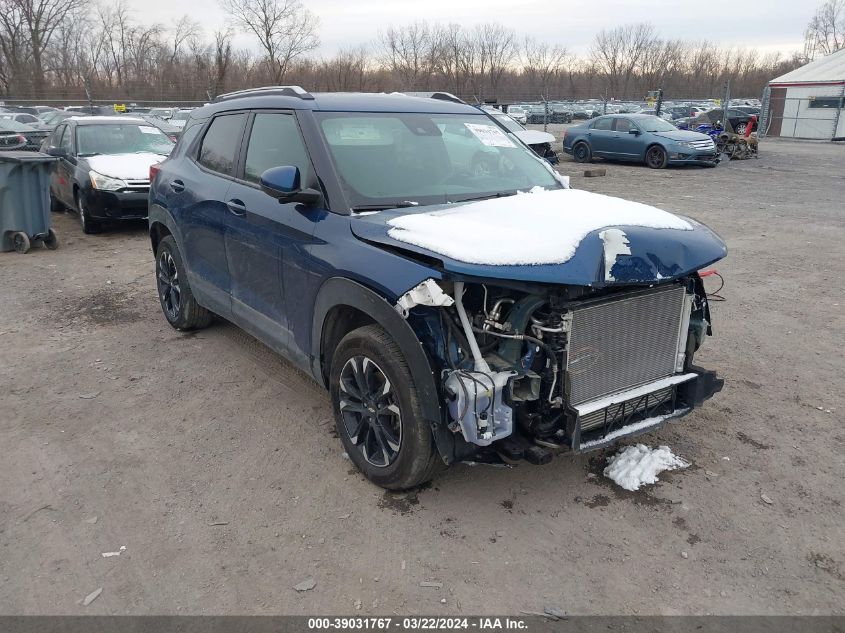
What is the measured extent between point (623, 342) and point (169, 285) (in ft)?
13.6

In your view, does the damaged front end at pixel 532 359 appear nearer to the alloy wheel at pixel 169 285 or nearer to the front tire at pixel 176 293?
the front tire at pixel 176 293

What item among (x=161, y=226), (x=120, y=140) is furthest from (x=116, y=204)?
(x=161, y=226)

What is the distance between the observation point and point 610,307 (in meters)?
3.12

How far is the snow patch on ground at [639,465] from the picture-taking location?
3.50m

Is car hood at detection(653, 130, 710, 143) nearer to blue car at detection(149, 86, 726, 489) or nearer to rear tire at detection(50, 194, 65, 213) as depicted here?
rear tire at detection(50, 194, 65, 213)

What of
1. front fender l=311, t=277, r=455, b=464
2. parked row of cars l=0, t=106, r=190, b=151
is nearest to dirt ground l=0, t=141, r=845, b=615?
front fender l=311, t=277, r=455, b=464

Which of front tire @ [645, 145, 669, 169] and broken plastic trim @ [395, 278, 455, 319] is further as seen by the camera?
front tire @ [645, 145, 669, 169]

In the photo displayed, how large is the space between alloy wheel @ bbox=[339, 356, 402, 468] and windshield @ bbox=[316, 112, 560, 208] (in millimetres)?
913

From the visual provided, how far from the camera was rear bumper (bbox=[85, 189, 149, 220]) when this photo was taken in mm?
9828

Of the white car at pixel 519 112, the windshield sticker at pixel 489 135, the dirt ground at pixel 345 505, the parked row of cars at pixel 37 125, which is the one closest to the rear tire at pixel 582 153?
the parked row of cars at pixel 37 125

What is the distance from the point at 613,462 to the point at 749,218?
922 centimetres

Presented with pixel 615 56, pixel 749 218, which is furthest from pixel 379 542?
pixel 615 56
